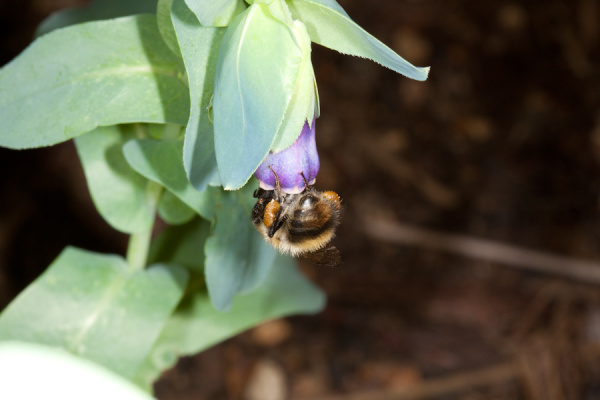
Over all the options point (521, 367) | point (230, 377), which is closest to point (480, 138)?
point (521, 367)

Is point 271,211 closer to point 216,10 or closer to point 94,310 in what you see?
point 216,10

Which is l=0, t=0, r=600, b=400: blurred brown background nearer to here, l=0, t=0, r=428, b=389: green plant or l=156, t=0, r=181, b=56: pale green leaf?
l=0, t=0, r=428, b=389: green plant

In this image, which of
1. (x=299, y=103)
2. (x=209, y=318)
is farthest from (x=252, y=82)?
(x=209, y=318)

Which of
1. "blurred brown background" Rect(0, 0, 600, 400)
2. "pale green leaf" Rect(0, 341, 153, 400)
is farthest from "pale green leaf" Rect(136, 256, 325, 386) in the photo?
"pale green leaf" Rect(0, 341, 153, 400)

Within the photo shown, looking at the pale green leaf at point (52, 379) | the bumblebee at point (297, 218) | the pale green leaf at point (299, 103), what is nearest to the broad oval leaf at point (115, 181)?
the bumblebee at point (297, 218)

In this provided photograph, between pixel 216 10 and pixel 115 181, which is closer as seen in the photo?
pixel 216 10

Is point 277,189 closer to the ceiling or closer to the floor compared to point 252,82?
closer to the floor

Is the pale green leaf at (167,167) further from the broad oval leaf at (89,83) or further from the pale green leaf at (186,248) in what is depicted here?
the pale green leaf at (186,248)

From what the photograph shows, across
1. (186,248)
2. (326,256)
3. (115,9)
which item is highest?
(115,9)
